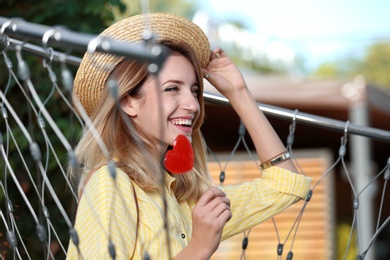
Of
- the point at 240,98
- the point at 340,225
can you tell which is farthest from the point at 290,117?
the point at 340,225

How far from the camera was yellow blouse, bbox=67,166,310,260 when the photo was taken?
199 centimetres

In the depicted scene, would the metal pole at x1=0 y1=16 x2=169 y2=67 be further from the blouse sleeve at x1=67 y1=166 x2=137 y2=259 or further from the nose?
the nose

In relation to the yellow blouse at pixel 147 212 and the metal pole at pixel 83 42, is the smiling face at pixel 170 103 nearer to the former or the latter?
the yellow blouse at pixel 147 212

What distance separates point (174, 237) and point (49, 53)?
1.83 ft

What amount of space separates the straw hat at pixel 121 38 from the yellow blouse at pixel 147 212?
31 centimetres

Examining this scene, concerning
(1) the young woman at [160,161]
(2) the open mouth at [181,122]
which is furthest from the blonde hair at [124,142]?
(2) the open mouth at [181,122]

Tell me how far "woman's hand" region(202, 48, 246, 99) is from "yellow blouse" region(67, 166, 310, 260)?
265 millimetres

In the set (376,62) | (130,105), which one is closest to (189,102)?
(130,105)

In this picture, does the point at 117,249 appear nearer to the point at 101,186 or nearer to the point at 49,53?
the point at 101,186

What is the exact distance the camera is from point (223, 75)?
2.58m

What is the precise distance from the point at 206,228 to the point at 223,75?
745 millimetres

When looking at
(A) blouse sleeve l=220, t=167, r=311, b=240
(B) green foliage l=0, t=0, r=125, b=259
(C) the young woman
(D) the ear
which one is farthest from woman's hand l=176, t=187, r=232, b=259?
(B) green foliage l=0, t=0, r=125, b=259

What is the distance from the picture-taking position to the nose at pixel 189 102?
223 centimetres

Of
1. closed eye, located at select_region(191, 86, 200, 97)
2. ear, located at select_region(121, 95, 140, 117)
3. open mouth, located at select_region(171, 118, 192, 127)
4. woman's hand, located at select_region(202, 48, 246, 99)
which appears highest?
woman's hand, located at select_region(202, 48, 246, 99)
